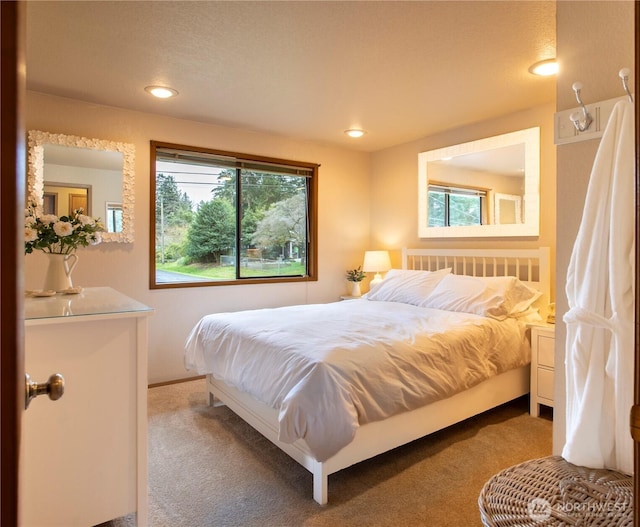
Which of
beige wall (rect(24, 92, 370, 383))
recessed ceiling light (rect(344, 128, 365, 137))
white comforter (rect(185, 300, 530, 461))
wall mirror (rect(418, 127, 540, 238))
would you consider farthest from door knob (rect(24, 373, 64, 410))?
recessed ceiling light (rect(344, 128, 365, 137))

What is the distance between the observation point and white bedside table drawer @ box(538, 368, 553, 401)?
289 cm

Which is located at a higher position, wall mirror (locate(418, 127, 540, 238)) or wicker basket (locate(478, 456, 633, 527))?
wall mirror (locate(418, 127, 540, 238))

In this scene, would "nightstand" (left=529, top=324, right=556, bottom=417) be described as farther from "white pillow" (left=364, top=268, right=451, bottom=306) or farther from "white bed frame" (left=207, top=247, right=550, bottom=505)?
"white pillow" (left=364, top=268, right=451, bottom=306)

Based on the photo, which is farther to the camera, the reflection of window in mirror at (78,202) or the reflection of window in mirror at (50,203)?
the reflection of window in mirror at (78,202)

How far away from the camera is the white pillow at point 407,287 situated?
12.1 feet

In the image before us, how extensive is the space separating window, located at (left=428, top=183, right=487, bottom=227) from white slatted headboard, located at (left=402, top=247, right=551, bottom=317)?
0.95 feet

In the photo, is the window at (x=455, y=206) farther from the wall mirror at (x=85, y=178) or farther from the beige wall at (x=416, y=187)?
the wall mirror at (x=85, y=178)

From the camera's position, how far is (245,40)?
2297 mm

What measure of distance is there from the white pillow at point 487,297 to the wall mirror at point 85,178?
2696 mm

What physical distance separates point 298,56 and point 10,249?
7.60 ft

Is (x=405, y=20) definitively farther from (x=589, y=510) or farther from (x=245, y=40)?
(x=589, y=510)

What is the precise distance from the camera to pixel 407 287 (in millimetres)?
3826

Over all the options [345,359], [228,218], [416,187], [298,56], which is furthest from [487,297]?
[228,218]

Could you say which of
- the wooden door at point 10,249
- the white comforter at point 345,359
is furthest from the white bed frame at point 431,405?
the wooden door at point 10,249
